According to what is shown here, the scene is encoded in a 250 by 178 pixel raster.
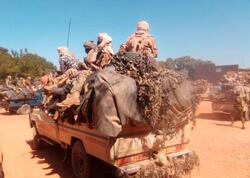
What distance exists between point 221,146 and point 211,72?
117ft

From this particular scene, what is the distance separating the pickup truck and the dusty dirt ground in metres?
0.50

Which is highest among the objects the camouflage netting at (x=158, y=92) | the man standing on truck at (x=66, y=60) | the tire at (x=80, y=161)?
the man standing on truck at (x=66, y=60)

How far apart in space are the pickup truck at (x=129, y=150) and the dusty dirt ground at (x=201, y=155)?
0.50 meters

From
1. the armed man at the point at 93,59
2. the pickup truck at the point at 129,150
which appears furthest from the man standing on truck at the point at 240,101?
the pickup truck at the point at 129,150

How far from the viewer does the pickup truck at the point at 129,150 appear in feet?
16.6

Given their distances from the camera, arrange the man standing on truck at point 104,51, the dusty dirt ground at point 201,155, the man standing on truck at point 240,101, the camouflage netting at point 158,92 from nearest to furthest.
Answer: the camouflage netting at point 158,92, the dusty dirt ground at point 201,155, the man standing on truck at point 104,51, the man standing on truck at point 240,101

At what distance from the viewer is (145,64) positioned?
536 centimetres

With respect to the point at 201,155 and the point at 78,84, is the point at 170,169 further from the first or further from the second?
the point at 201,155

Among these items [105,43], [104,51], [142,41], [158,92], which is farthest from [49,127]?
[158,92]

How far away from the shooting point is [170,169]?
540cm

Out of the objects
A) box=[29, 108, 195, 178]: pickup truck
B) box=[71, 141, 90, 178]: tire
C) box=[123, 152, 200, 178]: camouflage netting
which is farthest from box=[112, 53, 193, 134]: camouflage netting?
box=[71, 141, 90, 178]: tire

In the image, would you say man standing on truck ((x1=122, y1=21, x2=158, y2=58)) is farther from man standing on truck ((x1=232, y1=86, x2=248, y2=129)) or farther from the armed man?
man standing on truck ((x1=232, y1=86, x2=248, y2=129))

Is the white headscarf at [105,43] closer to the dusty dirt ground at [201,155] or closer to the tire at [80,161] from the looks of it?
the tire at [80,161]

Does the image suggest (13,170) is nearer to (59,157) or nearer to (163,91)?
(59,157)
